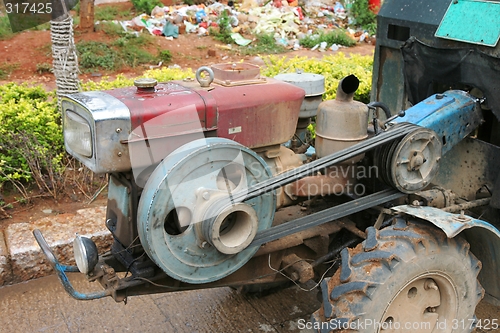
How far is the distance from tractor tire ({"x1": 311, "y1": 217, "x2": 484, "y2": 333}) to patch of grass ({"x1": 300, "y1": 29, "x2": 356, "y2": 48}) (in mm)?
12089

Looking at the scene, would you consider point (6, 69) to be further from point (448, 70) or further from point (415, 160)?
point (415, 160)

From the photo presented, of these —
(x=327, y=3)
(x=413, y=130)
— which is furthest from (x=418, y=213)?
(x=327, y=3)

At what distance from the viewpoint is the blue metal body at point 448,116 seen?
3305 millimetres

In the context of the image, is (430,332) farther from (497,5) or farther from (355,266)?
(497,5)

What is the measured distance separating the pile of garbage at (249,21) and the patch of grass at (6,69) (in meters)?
3.15

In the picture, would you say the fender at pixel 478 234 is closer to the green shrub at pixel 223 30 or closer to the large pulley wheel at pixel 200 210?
the large pulley wheel at pixel 200 210

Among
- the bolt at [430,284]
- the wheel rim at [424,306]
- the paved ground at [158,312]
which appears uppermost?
the bolt at [430,284]

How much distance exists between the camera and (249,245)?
288cm

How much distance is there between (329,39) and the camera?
15031 millimetres

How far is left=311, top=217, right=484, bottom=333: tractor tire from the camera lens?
111 inches

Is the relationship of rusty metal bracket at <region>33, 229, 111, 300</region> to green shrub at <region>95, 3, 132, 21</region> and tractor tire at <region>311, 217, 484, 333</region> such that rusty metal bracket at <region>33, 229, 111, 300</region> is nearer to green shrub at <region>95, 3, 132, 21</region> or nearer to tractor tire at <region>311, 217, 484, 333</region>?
tractor tire at <region>311, 217, 484, 333</region>

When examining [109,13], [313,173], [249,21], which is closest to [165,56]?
[109,13]

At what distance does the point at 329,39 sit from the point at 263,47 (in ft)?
6.33

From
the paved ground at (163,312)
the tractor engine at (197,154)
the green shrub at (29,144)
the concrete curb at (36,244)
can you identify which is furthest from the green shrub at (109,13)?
the tractor engine at (197,154)
